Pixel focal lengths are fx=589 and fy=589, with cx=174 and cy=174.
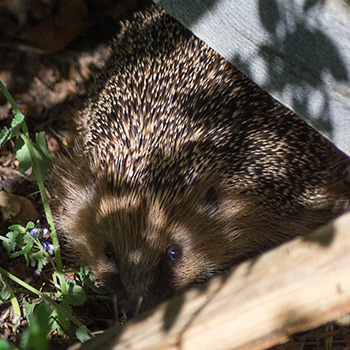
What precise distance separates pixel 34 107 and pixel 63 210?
1.08m

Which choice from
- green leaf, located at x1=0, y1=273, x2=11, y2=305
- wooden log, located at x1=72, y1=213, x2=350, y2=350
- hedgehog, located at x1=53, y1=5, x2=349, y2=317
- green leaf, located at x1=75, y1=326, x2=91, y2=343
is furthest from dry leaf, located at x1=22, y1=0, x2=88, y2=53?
wooden log, located at x1=72, y1=213, x2=350, y2=350

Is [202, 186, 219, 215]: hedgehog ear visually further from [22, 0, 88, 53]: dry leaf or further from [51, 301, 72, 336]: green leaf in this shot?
[22, 0, 88, 53]: dry leaf

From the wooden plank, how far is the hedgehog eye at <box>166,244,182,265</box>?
4.22 feet

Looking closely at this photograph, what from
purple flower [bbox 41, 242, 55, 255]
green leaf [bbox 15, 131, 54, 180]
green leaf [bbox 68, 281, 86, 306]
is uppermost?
green leaf [bbox 15, 131, 54, 180]

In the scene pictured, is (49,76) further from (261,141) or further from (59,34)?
(261,141)

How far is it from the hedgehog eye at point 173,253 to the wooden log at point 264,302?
1233 mm

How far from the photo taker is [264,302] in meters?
2.02

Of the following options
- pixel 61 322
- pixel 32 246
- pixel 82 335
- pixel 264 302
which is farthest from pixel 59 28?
pixel 264 302

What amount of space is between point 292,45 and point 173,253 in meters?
1.60

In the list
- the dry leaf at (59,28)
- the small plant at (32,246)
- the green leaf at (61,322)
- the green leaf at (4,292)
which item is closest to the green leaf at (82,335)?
the small plant at (32,246)

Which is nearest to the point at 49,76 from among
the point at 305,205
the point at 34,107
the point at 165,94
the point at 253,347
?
the point at 34,107

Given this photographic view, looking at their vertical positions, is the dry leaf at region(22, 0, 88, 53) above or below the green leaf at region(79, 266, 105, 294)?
above

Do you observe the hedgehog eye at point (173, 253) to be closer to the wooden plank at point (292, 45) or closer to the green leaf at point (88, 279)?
the green leaf at point (88, 279)

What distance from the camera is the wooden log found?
1979 millimetres
